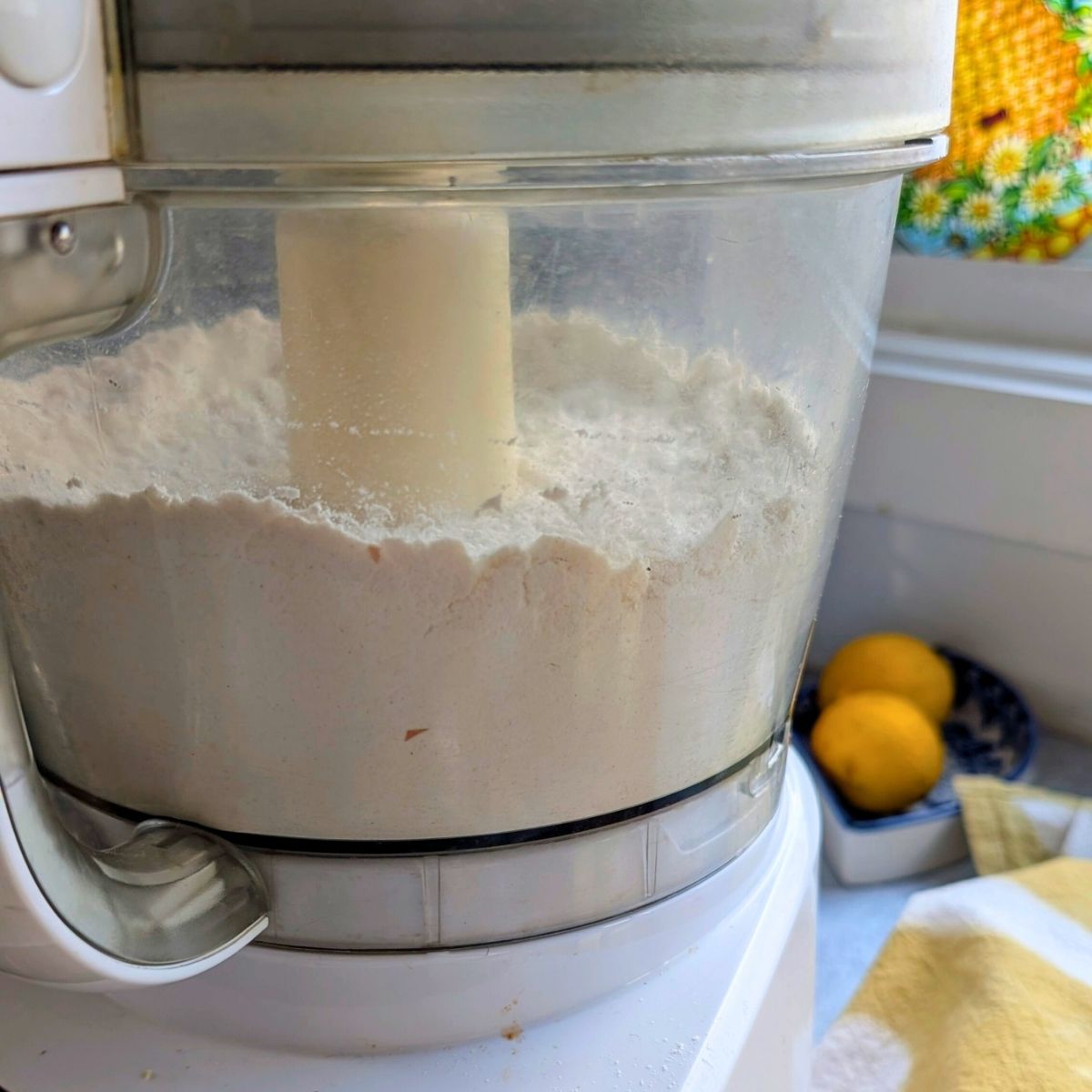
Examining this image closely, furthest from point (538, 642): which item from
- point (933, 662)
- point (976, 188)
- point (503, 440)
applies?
point (976, 188)

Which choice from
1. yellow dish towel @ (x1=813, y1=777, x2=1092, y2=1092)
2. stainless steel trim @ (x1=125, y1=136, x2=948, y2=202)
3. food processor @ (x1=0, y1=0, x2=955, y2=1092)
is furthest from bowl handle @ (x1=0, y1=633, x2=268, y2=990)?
yellow dish towel @ (x1=813, y1=777, x2=1092, y2=1092)

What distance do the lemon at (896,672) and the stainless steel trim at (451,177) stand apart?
1.57ft

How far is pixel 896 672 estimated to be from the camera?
25.9 inches

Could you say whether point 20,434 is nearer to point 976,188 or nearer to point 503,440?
point 503,440

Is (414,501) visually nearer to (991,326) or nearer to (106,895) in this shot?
(106,895)

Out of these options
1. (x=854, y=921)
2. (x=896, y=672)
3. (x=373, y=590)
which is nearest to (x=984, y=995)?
(x=854, y=921)

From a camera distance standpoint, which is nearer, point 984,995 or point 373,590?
point 373,590

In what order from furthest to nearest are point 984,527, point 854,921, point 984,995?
point 984,527, point 854,921, point 984,995

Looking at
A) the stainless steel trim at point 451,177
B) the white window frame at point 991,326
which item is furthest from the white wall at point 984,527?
the stainless steel trim at point 451,177

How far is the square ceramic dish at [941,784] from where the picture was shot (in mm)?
592

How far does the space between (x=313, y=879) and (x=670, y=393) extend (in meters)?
0.16

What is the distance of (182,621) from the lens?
0.87 ft

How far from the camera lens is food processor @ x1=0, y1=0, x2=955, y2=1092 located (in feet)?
0.69

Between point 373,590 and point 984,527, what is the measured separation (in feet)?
1.76
